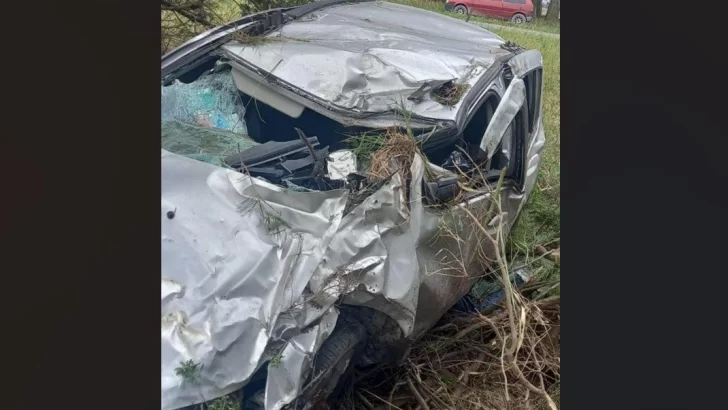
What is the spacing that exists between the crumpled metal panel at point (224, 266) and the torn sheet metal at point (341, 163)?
13 centimetres

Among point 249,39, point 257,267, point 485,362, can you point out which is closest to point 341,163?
point 257,267

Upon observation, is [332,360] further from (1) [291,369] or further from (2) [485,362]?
(2) [485,362]

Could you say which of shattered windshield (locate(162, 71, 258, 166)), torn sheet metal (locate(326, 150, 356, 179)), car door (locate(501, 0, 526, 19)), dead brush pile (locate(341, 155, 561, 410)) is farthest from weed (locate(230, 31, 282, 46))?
car door (locate(501, 0, 526, 19))

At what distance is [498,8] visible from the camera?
2.67m

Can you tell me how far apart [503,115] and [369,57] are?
0.45 m

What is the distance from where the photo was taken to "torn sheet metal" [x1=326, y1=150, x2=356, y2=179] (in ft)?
6.01

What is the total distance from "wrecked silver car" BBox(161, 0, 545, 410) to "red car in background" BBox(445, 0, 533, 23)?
0.40 m

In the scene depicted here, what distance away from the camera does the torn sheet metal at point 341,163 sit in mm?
1832

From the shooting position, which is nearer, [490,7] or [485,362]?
[485,362]


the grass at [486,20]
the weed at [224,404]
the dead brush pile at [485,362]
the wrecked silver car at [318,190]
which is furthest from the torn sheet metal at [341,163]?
the grass at [486,20]
